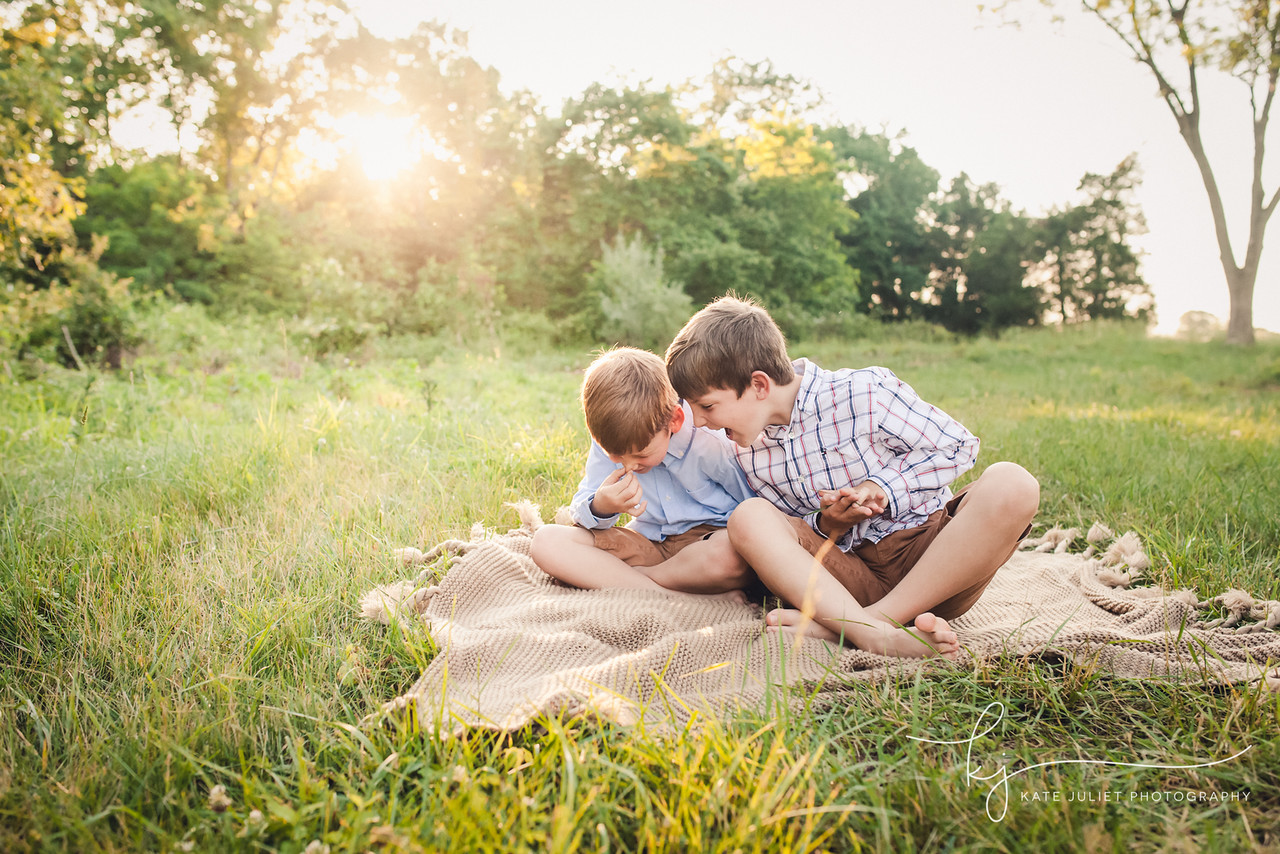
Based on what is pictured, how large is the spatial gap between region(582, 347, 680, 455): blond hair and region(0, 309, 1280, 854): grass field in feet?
2.61

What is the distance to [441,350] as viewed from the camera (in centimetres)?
1048

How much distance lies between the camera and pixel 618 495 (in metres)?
2.05

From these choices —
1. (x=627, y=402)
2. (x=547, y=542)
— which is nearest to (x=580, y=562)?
(x=547, y=542)

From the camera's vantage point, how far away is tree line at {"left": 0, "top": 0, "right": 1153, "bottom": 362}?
493 inches

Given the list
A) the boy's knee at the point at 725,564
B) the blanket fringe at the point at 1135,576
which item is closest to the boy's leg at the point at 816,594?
the boy's knee at the point at 725,564

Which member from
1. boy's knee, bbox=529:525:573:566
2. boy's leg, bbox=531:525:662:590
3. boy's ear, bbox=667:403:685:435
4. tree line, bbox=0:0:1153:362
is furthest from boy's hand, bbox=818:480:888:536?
tree line, bbox=0:0:1153:362

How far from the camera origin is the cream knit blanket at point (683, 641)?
142cm

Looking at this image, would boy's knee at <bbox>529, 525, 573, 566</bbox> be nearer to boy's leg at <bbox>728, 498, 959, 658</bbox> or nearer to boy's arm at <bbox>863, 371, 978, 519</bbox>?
boy's leg at <bbox>728, 498, 959, 658</bbox>

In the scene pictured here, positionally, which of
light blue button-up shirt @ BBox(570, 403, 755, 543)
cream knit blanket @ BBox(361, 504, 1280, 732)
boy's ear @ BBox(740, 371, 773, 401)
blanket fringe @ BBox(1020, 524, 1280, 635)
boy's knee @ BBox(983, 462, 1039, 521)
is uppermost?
boy's ear @ BBox(740, 371, 773, 401)

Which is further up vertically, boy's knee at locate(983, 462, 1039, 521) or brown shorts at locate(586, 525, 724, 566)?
boy's knee at locate(983, 462, 1039, 521)

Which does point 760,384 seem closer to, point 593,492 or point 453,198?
point 593,492

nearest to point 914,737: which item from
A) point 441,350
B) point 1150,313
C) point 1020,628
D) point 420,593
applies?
point 1020,628

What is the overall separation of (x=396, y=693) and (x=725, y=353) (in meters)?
1.27

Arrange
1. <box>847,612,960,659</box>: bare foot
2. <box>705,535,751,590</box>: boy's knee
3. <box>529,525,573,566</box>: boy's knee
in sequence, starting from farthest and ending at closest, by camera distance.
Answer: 1. <box>529,525,573,566</box>: boy's knee
2. <box>705,535,751,590</box>: boy's knee
3. <box>847,612,960,659</box>: bare foot
